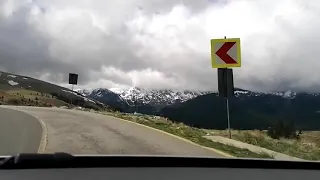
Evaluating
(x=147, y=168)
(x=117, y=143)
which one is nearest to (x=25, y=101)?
(x=117, y=143)

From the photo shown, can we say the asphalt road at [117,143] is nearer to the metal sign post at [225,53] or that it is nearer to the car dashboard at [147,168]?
the metal sign post at [225,53]

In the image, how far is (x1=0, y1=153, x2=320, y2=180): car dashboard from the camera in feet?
11.1

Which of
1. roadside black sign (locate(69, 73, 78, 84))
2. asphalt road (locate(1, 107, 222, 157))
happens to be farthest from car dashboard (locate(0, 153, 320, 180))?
roadside black sign (locate(69, 73, 78, 84))

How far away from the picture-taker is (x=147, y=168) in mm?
3791

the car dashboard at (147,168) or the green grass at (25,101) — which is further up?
the green grass at (25,101)

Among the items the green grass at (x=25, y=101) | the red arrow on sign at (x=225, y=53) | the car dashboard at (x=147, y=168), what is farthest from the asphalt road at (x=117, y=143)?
the green grass at (x=25, y=101)

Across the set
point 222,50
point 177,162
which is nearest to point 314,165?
point 177,162

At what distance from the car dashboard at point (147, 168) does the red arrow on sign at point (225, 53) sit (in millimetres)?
12769

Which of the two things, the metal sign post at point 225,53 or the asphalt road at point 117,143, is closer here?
the asphalt road at point 117,143

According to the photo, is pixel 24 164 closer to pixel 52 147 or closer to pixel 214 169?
pixel 214 169

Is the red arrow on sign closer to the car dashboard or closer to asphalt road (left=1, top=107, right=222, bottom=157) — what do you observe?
Result: asphalt road (left=1, top=107, right=222, bottom=157)

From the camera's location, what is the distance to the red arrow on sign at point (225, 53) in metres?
16.8

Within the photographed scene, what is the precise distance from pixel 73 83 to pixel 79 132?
73.2 feet

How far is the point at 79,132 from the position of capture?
19.2 metres
